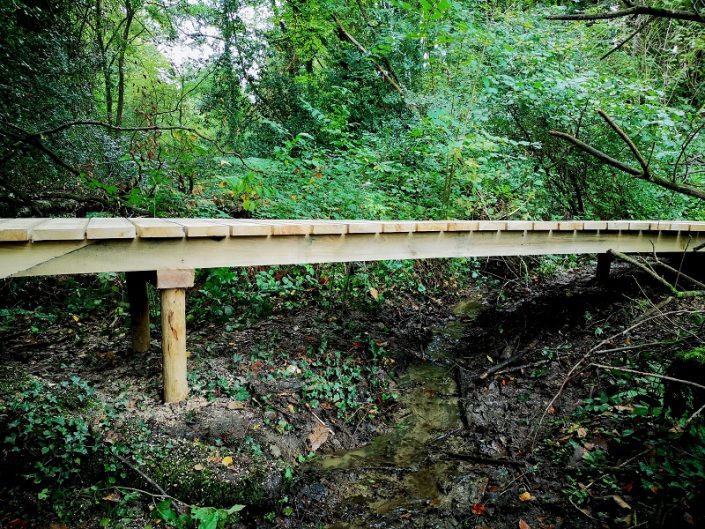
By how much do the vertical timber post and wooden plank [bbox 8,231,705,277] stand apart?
0.30 feet

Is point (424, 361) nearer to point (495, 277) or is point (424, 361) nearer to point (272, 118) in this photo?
point (495, 277)

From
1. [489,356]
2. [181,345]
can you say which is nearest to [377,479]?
[181,345]

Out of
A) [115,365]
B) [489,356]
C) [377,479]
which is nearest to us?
[377,479]

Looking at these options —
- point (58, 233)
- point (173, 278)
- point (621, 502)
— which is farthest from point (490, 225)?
point (58, 233)

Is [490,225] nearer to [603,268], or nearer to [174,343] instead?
[603,268]

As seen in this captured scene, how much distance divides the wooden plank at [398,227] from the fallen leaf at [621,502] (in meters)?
2.19

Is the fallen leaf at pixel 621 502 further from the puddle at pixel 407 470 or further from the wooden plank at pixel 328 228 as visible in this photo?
the wooden plank at pixel 328 228

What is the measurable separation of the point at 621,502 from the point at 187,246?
9.62 ft

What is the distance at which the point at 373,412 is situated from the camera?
3350 mm

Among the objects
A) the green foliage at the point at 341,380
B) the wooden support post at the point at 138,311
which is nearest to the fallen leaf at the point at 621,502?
the green foliage at the point at 341,380

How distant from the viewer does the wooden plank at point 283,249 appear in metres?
2.21

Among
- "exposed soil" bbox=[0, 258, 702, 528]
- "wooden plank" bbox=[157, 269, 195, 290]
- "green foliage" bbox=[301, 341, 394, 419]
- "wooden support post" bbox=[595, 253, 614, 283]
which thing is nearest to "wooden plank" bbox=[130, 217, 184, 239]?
"wooden plank" bbox=[157, 269, 195, 290]

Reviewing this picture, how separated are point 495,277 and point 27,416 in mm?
6016

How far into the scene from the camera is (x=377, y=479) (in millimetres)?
2676
